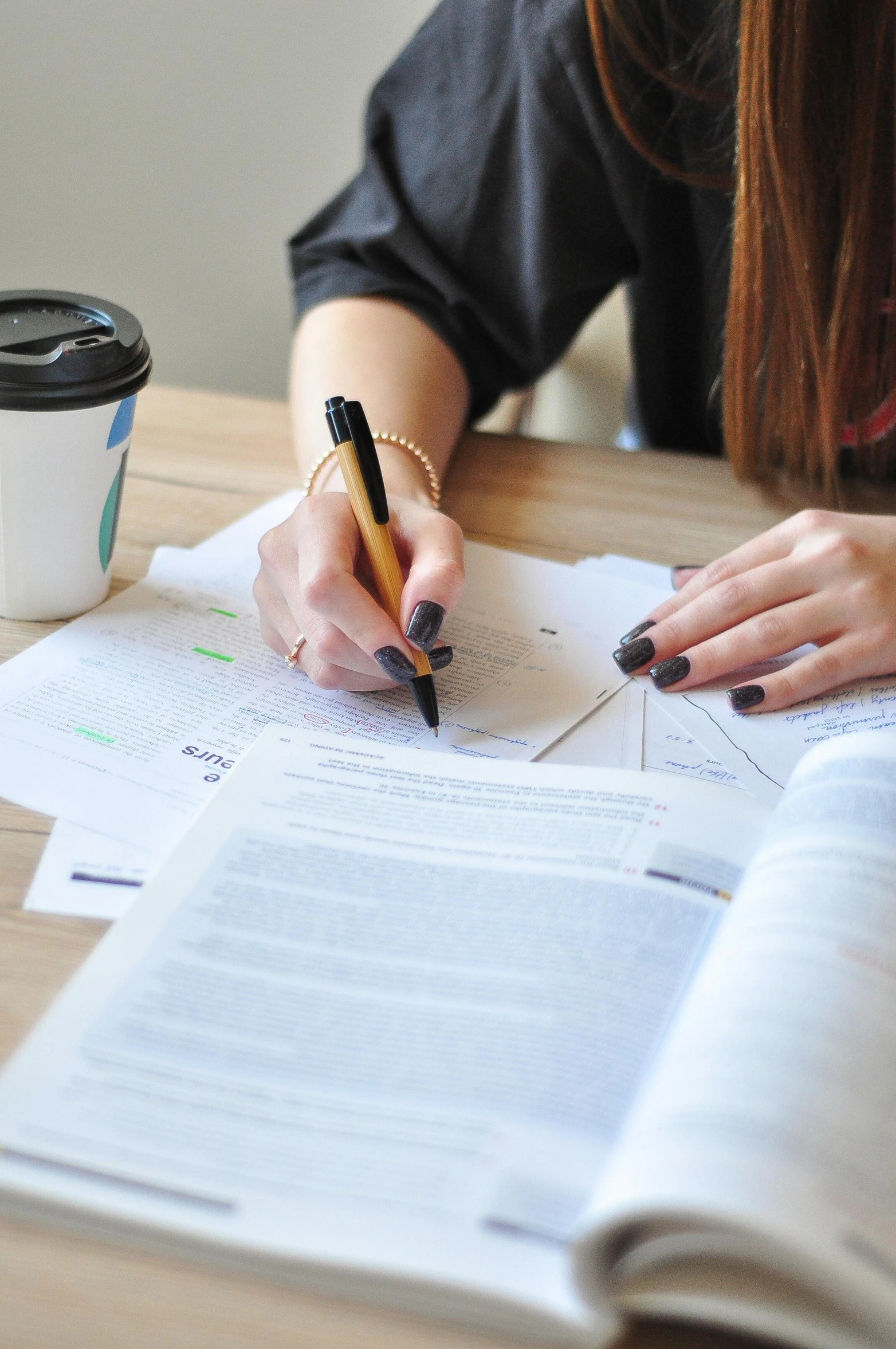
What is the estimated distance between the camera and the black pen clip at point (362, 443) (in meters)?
0.60

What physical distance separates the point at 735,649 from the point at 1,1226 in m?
0.44

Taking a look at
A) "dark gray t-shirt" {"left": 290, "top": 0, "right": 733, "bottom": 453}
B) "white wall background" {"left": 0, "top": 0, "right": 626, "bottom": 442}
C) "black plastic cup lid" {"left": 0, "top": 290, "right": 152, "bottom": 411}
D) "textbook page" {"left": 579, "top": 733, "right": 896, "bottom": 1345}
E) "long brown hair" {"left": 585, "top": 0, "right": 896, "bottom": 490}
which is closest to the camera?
"textbook page" {"left": 579, "top": 733, "right": 896, "bottom": 1345}

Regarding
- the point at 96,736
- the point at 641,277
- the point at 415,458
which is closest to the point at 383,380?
the point at 415,458

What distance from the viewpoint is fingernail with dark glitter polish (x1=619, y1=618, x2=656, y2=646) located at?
0.63 m

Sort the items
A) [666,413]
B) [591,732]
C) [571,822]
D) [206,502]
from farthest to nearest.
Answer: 1. [666,413]
2. [206,502]
3. [591,732]
4. [571,822]

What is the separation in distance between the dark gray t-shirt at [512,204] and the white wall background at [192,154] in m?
0.43

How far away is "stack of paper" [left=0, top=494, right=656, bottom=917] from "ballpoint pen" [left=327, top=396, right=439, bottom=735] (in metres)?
0.04

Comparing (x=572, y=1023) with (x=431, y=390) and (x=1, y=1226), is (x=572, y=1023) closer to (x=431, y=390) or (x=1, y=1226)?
(x=1, y=1226)

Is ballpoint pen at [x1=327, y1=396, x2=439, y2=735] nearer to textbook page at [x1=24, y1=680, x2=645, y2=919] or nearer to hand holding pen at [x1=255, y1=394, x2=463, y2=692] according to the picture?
hand holding pen at [x1=255, y1=394, x2=463, y2=692]

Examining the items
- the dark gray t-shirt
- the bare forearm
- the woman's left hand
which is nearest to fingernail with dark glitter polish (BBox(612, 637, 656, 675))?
the woman's left hand

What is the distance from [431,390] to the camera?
0.86m

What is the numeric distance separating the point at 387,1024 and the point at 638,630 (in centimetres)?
33

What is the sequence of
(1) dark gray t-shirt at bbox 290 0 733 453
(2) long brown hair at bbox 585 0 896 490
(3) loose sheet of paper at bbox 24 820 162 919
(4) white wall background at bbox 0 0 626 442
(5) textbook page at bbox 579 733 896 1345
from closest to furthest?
1. (5) textbook page at bbox 579 733 896 1345
2. (3) loose sheet of paper at bbox 24 820 162 919
3. (2) long brown hair at bbox 585 0 896 490
4. (1) dark gray t-shirt at bbox 290 0 733 453
5. (4) white wall background at bbox 0 0 626 442

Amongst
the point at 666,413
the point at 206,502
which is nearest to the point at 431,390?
the point at 206,502
